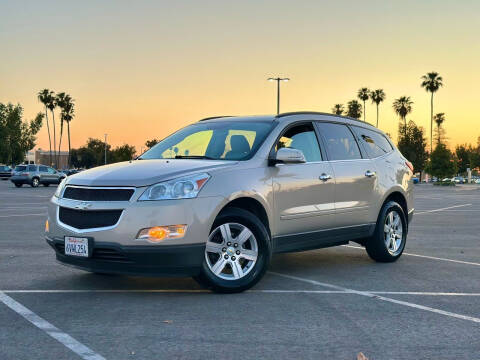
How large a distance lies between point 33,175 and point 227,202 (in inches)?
1592

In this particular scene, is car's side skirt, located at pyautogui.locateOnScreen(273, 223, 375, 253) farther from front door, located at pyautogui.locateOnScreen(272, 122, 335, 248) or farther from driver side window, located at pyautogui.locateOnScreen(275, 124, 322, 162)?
driver side window, located at pyautogui.locateOnScreen(275, 124, 322, 162)

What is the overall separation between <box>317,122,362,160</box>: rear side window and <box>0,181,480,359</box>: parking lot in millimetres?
1417

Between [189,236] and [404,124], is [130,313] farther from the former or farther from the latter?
[404,124]

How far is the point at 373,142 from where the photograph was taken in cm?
874

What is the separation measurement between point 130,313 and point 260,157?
223 cm

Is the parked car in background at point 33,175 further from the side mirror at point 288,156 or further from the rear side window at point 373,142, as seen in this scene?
the side mirror at point 288,156

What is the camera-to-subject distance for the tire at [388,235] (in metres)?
8.35

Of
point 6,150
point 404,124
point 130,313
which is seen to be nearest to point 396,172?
point 130,313

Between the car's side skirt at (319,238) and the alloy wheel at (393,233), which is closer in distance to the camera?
the car's side skirt at (319,238)

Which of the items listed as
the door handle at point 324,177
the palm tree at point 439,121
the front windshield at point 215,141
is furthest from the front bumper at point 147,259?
the palm tree at point 439,121

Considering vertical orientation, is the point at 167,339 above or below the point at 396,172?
below

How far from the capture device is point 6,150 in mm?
82625

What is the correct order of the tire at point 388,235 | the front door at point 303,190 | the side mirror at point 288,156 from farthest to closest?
1. the tire at point 388,235
2. the front door at point 303,190
3. the side mirror at point 288,156

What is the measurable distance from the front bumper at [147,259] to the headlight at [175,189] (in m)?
0.45
